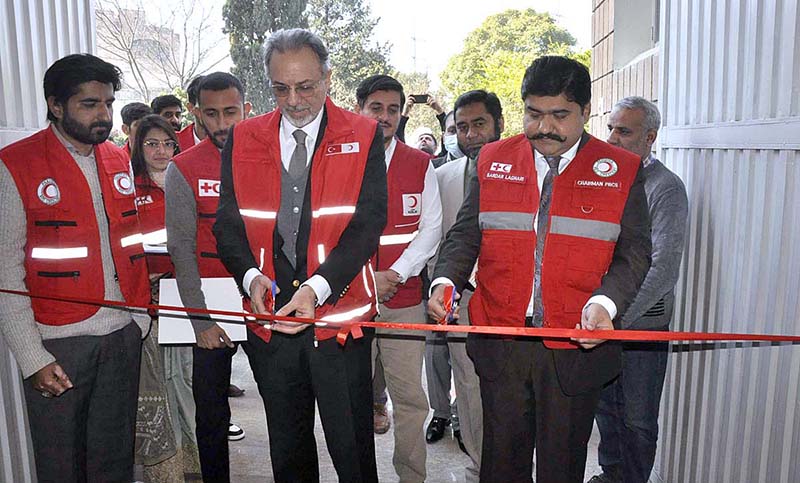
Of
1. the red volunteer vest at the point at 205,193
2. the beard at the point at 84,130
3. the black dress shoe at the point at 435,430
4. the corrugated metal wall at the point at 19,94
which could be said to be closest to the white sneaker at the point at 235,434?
the black dress shoe at the point at 435,430

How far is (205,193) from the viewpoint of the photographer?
129 inches

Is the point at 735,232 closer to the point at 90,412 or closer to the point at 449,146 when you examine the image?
the point at 449,146

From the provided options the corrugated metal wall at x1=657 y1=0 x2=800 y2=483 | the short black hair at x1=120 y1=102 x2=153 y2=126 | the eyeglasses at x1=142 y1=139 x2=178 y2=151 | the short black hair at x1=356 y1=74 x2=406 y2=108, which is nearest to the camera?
the corrugated metal wall at x1=657 y1=0 x2=800 y2=483

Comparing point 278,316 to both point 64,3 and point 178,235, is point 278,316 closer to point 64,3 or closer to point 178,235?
point 178,235

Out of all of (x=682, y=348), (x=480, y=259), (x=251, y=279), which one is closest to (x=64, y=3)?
(x=251, y=279)

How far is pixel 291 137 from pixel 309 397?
1074mm

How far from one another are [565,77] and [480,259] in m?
0.77

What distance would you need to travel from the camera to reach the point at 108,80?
2955mm

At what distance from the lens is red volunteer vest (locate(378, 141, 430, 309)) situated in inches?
141

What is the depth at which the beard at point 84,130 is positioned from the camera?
2.84 m

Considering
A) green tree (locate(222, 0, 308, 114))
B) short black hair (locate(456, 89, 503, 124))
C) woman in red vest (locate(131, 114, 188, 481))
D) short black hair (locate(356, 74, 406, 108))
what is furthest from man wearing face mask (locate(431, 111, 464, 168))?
green tree (locate(222, 0, 308, 114))

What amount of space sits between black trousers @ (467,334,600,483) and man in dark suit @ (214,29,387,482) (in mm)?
568

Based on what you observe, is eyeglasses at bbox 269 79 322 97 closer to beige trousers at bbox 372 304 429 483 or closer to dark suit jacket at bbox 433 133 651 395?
dark suit jacket at bbox 433 133 651 395

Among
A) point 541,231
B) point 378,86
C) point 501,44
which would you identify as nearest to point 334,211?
point 541,231
